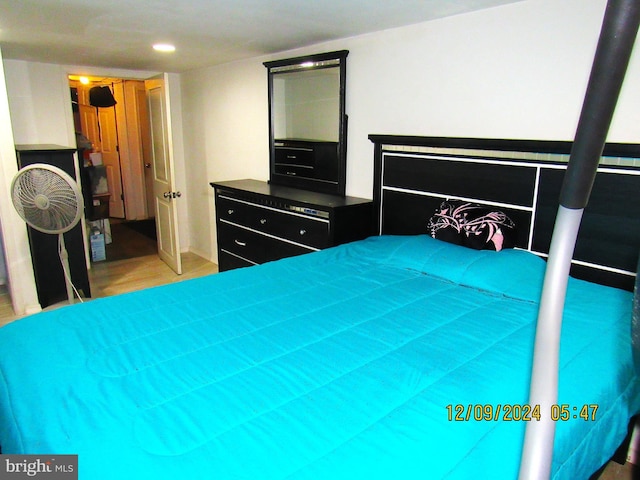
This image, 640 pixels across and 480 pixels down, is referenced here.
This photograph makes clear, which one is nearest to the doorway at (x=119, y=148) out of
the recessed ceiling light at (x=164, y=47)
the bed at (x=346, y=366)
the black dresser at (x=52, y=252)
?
the black dresser at (x=52, y=252)

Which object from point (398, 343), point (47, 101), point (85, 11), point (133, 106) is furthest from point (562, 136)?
point (133, 106)

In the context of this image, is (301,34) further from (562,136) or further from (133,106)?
(133,106)

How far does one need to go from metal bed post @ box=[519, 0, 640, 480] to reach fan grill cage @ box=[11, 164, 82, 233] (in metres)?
2.74

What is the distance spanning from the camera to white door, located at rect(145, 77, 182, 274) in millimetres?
4336

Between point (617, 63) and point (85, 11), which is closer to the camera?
point (617, 63)

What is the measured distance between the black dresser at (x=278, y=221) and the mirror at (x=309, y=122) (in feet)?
0.49

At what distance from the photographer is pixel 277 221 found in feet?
11.1

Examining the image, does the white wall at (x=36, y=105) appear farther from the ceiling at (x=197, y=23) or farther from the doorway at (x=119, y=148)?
the doorway at (x=119, y=148)

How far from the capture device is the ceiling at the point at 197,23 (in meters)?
2.38

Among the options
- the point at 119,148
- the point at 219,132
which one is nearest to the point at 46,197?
the point at 219,132

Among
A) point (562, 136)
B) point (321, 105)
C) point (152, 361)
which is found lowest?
point (152, 361)

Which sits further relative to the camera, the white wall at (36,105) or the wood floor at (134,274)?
the wood floor at (134,274)

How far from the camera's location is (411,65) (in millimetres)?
2826

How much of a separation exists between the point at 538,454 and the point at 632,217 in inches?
73.9
